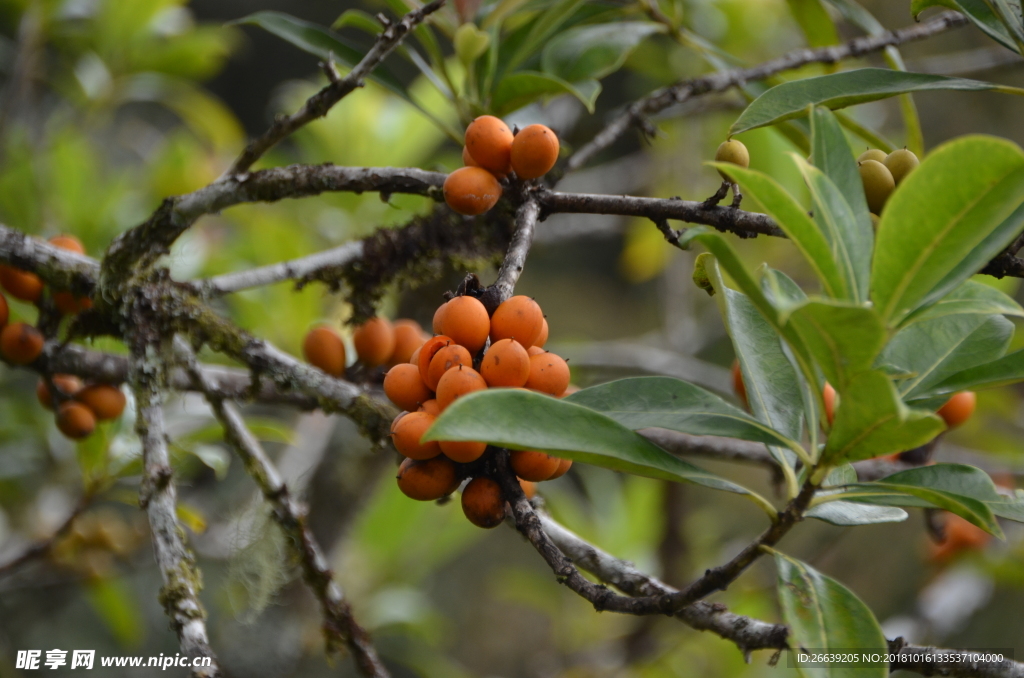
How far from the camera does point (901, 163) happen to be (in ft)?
2.50

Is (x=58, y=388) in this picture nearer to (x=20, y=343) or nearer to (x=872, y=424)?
(x=20, y=343)

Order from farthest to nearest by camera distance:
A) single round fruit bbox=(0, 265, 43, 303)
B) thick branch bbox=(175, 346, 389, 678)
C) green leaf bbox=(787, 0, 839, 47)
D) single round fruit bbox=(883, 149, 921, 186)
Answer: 1. green leaf bbox=(787, 0, 839, 47)
2. single round fruit bbox=(0, 265, 43, 303)
3. thick branch bbox=(175, 346, 389, 678)
4. single round fruit bbox=(883, 149, 921, 186)

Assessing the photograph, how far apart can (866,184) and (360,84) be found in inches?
23.7

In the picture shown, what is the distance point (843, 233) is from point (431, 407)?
414 mm

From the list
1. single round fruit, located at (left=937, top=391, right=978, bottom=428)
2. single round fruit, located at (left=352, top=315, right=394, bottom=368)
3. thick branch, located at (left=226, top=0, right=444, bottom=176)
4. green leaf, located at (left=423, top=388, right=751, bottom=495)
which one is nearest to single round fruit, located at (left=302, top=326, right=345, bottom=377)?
single round fruit, located at (left=352, top=315, right=394, bottom=368)

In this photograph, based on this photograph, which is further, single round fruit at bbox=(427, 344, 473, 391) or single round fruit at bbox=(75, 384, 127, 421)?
single round fruit at bbox=(75, 384, 127, 421)

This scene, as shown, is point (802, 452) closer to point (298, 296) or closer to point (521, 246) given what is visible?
point (521, 246)

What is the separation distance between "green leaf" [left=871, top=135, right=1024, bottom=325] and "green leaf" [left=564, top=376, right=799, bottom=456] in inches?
6.8

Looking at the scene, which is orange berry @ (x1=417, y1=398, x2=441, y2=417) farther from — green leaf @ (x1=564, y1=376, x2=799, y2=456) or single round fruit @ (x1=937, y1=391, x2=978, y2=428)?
single round fruit @ (x1=937, y1=391, x2=978, y2=428)

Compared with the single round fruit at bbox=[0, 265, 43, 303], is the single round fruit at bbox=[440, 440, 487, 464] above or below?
below

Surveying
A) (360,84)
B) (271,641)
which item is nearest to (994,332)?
(360,84)

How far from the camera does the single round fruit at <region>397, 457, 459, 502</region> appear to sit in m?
0.66

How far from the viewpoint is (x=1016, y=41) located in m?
0.89

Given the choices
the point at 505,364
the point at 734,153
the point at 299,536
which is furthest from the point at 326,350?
the point at 734,153
